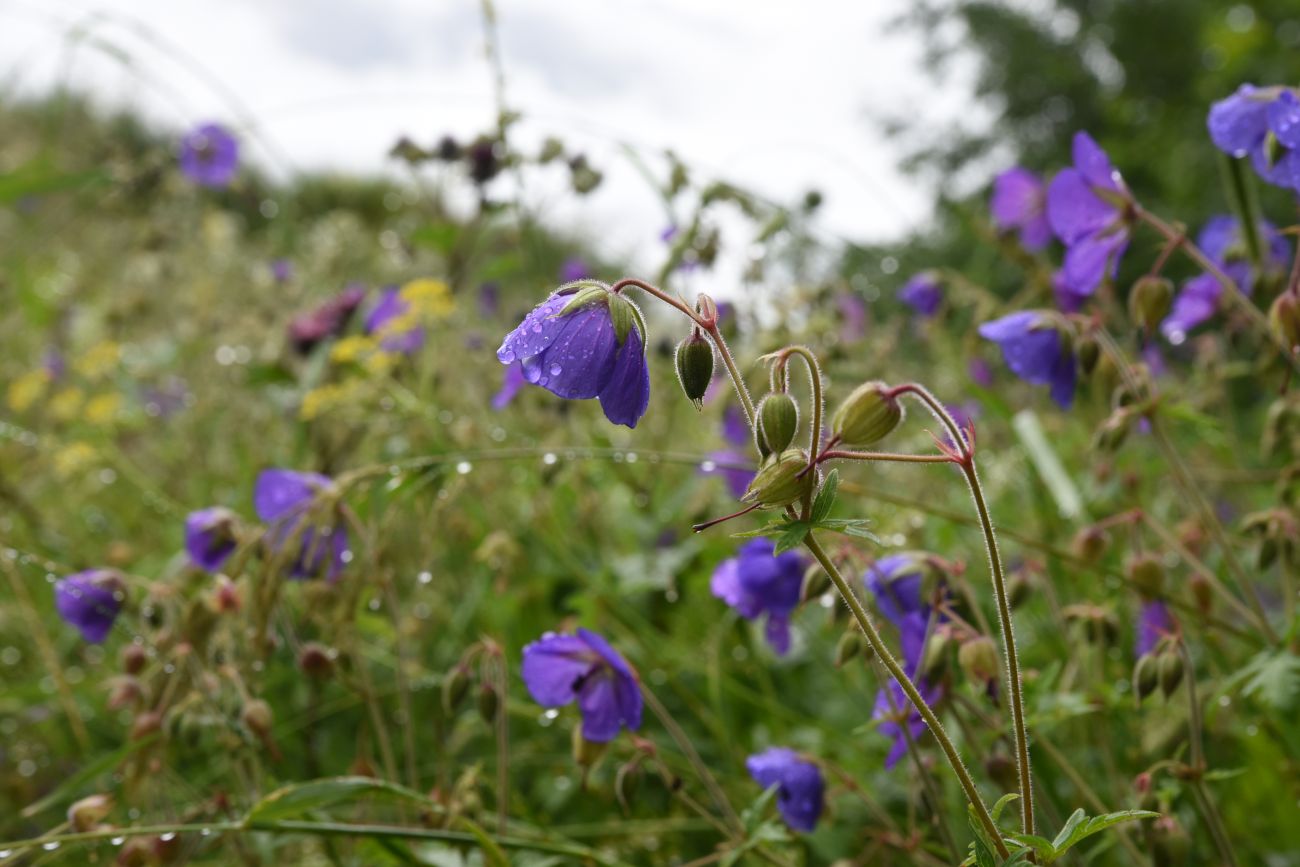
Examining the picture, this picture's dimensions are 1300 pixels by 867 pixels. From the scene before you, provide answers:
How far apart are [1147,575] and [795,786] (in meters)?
0.54

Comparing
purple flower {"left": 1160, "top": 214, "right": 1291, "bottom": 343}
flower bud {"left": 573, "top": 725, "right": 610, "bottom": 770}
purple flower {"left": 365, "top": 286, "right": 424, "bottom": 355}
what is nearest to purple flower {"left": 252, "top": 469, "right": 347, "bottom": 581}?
flower bud {"left": 573, "top": 725, "right": 610, "bottom": 770}

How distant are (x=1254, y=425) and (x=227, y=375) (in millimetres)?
4199

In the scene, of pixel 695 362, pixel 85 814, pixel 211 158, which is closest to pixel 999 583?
pixel 695 362

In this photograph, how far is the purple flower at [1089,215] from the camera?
1591mm

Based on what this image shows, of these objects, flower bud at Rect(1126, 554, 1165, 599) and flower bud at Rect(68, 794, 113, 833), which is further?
flower bud at Rect(1126, 554, 1165, 599)

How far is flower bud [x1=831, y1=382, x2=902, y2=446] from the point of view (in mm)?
925

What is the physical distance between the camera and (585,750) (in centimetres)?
139

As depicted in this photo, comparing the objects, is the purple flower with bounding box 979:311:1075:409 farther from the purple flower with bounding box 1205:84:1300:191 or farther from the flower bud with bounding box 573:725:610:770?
the flower bud with bounding box 573:725:610:770

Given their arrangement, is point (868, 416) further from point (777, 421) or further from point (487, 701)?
point (487, 701)

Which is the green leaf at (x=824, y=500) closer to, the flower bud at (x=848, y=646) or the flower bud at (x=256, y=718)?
the flower bud at (x=848, y=646)

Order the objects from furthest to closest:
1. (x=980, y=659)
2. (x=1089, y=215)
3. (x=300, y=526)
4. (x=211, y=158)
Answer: (x=211, y=158) → (x=1089, y=215) → (x=300, y=526) → (x=980, y=659)

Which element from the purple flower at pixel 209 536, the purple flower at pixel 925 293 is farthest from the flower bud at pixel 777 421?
the purple flower at pixel 925 293

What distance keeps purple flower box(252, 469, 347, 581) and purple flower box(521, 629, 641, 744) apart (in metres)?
0.34

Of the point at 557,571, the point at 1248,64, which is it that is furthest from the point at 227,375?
the point at 1248,64
